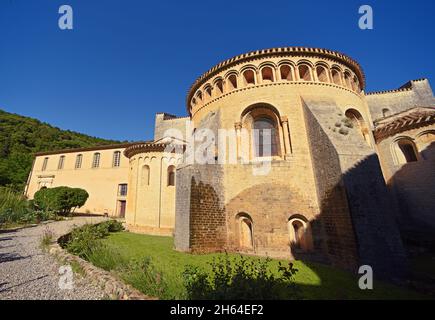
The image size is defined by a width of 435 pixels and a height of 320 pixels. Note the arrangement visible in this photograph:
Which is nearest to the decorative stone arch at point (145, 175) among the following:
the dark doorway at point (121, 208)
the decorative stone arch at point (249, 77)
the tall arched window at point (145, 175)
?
the tall arched window at point (145, 175)

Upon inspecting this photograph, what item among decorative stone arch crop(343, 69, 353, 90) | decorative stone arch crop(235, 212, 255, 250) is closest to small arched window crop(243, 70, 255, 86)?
decorative stone arch crop(343, 69, 353, 90)

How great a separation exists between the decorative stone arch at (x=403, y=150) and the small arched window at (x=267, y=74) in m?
7.92

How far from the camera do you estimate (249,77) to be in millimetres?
10562

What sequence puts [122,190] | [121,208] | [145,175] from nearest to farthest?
[145,175] → [121,208] → [122,190]

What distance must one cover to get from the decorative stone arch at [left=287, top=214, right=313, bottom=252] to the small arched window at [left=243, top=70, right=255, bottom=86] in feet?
23.0

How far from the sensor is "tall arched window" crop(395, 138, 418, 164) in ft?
34.8

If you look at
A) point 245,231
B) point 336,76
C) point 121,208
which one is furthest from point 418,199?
point 121,208

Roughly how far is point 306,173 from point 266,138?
8.43 feet

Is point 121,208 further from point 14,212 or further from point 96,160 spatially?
point 14,212

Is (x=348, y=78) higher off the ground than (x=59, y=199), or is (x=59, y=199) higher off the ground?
(x=348, y=78)

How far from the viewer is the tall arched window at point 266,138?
9.48 m

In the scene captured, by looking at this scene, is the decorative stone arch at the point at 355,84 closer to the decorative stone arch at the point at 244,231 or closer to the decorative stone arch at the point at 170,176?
the decorative stone arch at the point at 244,231

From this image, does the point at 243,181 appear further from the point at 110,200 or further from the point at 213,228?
the point at 110,200
